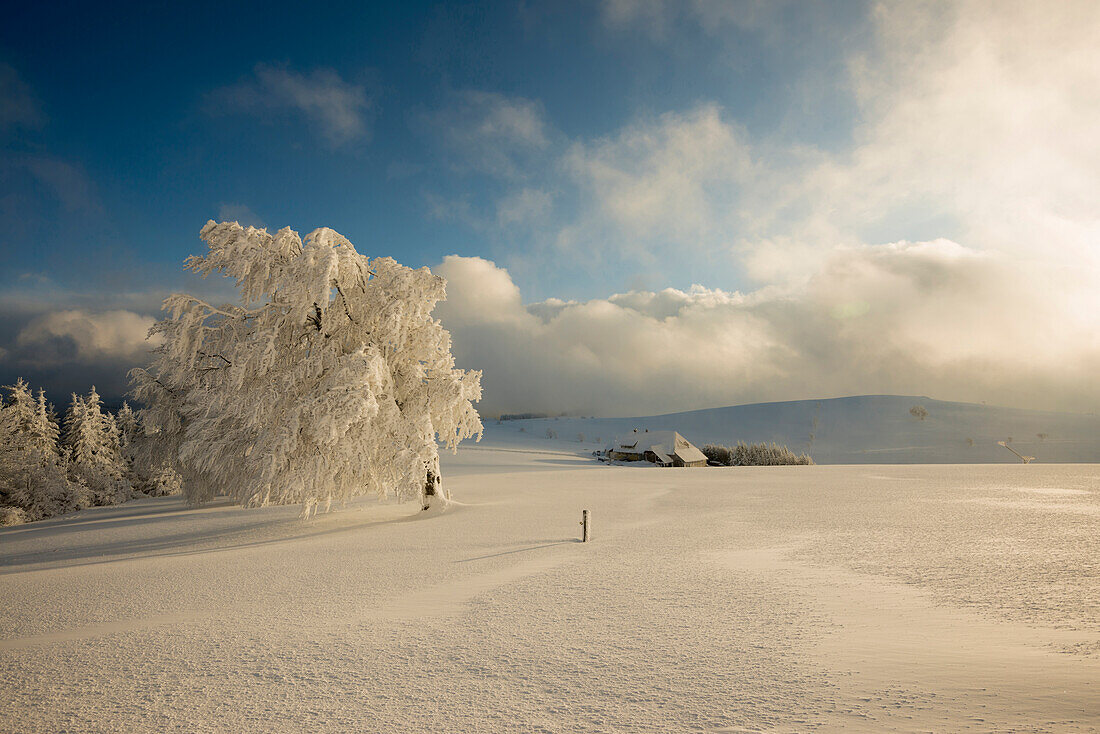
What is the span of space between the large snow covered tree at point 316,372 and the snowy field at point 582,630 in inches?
85.0

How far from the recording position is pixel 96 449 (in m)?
39.6

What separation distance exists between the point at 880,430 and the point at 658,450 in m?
51.3

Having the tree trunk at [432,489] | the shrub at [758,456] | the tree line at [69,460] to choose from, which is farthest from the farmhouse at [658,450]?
the tree line at [69,460]

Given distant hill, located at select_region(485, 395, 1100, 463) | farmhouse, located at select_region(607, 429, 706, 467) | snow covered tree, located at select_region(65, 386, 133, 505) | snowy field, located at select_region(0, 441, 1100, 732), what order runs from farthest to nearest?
1. distant hill, located at select_region(485, 395, 1100, 463)
2. farmhouse, located at select_region(607, 429, 706, 467)
3. snow covered tree, located at select_region(65, 386, 133, 505)
4. snowy field, located at select_region(0, 441, 1100, 732)

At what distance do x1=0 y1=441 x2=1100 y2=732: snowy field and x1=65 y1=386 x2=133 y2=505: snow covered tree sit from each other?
2860cm

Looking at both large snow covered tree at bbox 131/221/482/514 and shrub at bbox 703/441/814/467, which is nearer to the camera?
large snow covered tree at bbox 131/221/482/514

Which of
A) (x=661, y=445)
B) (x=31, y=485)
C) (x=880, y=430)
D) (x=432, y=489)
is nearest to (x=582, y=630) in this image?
(x=432, y=489)

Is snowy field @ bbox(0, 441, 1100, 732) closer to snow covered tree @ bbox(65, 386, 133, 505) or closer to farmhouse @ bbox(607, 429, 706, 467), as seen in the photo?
→ farmhouse @ bbox(607, 429, 706, 467)

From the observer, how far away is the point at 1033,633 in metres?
5.09

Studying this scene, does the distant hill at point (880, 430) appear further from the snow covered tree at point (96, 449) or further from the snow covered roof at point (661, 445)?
the snow covered tree at point (96, 449)

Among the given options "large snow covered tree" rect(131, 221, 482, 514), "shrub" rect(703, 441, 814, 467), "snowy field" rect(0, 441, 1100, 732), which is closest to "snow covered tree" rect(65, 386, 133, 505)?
"large snow covered tree" rect(131, 221, 482, 514)

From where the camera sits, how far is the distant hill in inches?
2215

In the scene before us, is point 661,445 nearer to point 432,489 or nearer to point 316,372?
point 432,489

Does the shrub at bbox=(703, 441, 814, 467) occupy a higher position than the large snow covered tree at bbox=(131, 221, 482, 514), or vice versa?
the large snow covered tree at bbox=(131, 221, 482, 514)
